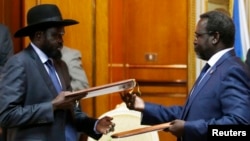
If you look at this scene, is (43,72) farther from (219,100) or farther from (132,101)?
(219,100)

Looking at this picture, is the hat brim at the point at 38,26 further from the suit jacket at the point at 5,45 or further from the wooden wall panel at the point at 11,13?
the wooden wall panel at the point at 11,13

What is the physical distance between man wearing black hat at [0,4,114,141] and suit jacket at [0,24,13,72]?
1.94m

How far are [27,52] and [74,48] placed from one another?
6.09 ft

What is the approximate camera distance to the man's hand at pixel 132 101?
3037mm

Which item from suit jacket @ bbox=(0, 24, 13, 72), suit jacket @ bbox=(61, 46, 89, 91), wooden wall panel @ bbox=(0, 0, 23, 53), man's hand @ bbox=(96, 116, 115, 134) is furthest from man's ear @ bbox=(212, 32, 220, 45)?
wooden wall panel @ bbox=(0, 0, 23, 53)

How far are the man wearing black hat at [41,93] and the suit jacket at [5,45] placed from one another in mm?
1940

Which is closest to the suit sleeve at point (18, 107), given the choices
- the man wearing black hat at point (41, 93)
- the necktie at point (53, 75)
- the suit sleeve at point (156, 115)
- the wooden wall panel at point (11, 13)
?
the man wearing black hat at point (41, 93)

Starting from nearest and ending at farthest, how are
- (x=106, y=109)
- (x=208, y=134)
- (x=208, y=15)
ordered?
(x=208, y=134), (x=208, y=15), (x=106, y=109)

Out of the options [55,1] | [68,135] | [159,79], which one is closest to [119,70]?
[159,79]

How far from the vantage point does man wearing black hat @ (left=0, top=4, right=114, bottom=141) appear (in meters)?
2.92

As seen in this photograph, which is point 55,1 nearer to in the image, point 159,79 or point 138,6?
point 138,6

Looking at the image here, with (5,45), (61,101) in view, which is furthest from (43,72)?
(5,45)

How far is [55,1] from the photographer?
4.90 m

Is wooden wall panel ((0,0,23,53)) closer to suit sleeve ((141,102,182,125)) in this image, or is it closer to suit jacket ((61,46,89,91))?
suit jacket ((61,46,89,91))
